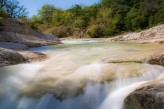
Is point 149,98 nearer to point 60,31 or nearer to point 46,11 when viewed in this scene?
point 60,31

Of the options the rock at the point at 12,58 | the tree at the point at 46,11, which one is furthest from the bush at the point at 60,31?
the rock at the point at 12,58

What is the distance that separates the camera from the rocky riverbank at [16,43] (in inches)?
395

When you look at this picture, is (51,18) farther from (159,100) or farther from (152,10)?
(159,100)

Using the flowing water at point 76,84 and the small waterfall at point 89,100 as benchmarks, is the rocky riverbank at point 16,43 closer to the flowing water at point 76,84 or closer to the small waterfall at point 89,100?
the flowing water at point 76,84

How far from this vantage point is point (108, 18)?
56.0 meters

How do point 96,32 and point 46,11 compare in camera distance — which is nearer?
point 96,32

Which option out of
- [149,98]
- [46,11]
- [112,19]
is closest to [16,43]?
[149,98]

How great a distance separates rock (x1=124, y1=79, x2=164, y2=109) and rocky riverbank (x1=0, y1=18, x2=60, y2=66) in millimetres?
5481

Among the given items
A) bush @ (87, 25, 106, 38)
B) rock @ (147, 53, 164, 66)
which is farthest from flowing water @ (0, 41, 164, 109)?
bush @ (87, 25, 106, 38)

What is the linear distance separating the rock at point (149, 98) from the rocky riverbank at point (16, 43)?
18.0ft

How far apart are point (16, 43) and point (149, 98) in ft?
36.9

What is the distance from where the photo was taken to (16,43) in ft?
49.7

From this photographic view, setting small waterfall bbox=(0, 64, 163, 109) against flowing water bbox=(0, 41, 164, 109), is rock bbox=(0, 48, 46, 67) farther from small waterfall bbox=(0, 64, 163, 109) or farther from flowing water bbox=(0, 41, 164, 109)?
small waterfall bbox=(0, 64, 163, 109)

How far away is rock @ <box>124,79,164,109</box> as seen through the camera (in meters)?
4.84
